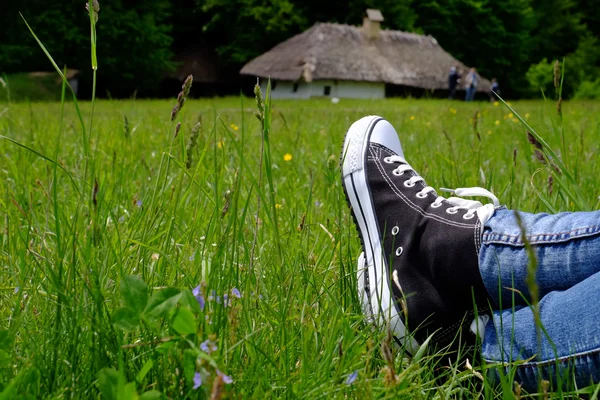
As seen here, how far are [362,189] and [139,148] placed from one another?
1.71m

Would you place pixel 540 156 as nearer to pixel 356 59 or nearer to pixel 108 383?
pixel 108 383

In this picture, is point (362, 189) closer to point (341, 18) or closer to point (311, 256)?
point (311, 256)

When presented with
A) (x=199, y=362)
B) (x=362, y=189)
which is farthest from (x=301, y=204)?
(x=199, y=362)

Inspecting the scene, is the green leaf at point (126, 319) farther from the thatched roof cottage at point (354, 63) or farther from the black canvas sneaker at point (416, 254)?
the thatched roof cottage at point (354, 63)

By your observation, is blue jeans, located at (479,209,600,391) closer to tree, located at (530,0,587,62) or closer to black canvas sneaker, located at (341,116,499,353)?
black canvas sneaker, located at (341,116,499,353)

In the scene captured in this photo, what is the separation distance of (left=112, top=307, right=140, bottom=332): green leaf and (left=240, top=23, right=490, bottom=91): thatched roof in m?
23.7

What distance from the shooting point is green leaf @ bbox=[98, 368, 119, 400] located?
660mm

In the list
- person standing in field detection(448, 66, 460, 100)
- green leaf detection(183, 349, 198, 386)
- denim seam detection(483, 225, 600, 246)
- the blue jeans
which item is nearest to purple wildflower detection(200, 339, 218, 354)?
green leaf detection(183, 349, 198, 386)

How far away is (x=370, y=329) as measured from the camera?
3.49ft

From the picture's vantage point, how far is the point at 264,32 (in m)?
28.8

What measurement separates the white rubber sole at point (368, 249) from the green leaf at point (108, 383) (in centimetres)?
40

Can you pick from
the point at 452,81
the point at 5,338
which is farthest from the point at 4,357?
the point at 452,81

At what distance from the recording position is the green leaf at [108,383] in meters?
0.66

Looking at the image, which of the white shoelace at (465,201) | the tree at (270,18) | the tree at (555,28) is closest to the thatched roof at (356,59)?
the tree at (270,18)
